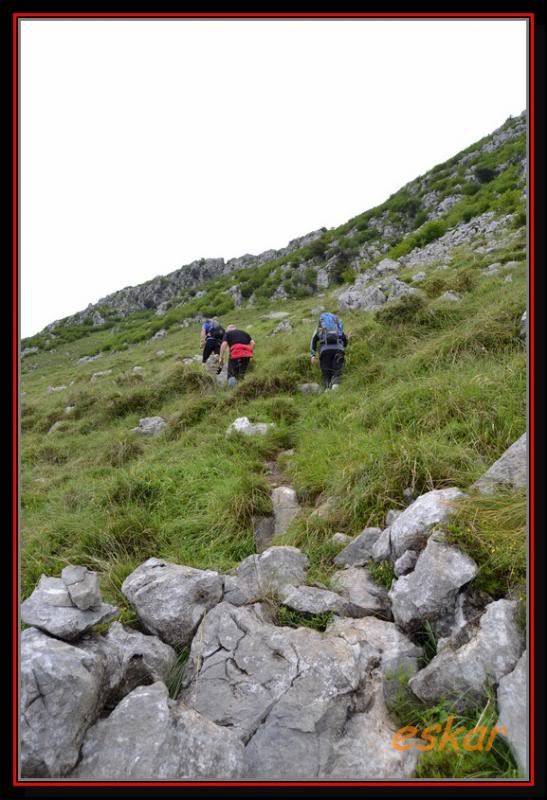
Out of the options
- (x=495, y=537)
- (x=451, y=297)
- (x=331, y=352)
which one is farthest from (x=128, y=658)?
(x=451, y=297)

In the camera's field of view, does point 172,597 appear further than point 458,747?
Yes

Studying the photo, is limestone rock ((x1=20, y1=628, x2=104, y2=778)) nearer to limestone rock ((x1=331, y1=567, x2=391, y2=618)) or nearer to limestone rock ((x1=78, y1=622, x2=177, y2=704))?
limestone rock ((x1=78, y1=622, x2=177, y2=704))

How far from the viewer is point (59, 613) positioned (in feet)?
10.7

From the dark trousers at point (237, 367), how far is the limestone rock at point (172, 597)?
8408 millimetres

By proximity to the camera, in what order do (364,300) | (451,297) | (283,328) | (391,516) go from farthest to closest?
1. (283,328)
2. (364,300)
3. (451,297)
4. (391,516)

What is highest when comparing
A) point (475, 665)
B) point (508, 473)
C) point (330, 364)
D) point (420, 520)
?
point (330, 364)

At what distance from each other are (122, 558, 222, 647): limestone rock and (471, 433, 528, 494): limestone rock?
9.00 ft

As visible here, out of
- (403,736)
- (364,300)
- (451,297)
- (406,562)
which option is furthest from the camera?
(364,300)

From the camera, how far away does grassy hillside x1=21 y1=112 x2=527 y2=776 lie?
479 cm

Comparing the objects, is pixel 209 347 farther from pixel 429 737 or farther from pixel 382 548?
pixel 429 737

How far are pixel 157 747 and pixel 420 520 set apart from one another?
2603 millimetres
